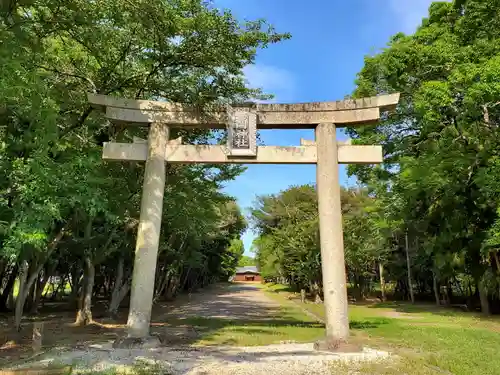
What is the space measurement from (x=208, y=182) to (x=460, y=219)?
11462mm

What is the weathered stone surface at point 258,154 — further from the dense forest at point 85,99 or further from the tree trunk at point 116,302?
the tree trunk at point 116,302

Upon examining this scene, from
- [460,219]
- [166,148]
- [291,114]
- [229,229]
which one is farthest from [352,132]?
[229,229]

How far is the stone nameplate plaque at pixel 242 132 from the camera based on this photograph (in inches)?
422

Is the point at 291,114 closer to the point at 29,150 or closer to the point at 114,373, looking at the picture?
the point at 29,150

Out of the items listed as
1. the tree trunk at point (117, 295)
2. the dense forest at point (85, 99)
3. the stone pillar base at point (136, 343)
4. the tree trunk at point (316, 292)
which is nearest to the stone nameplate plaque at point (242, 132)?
the dense forest at point (85, 99)

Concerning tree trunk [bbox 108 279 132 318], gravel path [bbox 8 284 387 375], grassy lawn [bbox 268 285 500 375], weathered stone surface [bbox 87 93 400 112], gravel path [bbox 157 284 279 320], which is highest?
weathered stone surface [bbox 87 93 400 112]

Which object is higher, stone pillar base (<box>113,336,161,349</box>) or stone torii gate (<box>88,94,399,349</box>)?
stone torii gate (<box>88,94,399,349</box>)

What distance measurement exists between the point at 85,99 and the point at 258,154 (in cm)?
526

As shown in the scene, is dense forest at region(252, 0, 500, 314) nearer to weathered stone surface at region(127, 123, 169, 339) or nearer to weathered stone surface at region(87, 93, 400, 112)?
weathered stone surface at region(87, 93, 400, 112)

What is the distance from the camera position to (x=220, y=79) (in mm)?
11508

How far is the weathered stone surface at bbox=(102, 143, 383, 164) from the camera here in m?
10.7

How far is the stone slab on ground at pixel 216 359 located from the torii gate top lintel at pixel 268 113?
5816 millimetres

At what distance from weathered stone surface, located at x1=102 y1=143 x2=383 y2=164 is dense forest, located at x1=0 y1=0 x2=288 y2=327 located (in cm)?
93

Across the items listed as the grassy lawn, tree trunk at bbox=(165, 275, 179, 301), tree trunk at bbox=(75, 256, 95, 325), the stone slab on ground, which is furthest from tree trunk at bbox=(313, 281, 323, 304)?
the stone slab on ground
